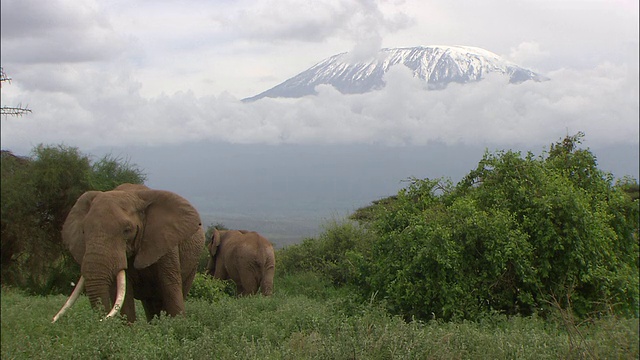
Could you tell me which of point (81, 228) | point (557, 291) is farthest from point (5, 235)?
point (557, 291)

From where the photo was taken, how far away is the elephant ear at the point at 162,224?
348 inches

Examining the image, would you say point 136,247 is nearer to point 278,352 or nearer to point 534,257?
point 278,352

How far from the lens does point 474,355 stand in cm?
661

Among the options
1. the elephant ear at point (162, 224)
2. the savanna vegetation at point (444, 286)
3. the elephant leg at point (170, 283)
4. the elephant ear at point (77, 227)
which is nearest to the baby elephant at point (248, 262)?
the savanna vegetation at point (444, 286)

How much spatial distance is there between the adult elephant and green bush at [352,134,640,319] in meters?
3.19

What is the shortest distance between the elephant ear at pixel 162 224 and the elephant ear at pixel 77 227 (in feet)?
3.17

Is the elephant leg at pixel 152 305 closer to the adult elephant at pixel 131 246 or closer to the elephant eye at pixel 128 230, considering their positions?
the adult elephant at pixel 131 246

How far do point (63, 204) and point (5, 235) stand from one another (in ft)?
13.9

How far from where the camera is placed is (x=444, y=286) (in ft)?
35.2

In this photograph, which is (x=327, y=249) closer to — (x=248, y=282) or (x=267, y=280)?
(x=267, y=280)

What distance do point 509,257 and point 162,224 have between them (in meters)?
5.54

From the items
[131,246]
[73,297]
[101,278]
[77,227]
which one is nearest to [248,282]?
[131,246]

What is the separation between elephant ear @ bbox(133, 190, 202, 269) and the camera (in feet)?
29.0

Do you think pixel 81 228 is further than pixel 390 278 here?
No
